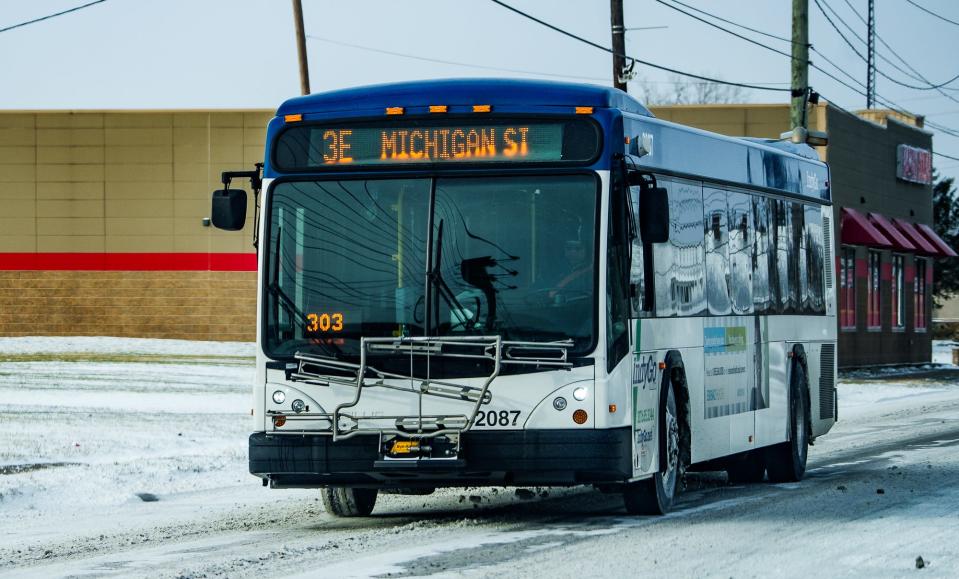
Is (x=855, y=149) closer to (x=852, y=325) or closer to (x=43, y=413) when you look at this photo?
(x=852, y=325)

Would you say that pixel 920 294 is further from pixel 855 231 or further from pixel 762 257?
pixel 762 257

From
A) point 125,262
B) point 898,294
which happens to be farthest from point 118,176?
point 898,294

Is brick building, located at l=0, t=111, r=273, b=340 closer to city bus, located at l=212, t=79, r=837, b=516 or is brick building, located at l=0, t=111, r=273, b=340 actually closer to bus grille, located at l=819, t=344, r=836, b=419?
bus grille, located at l=819, t=344, r=836, b=419

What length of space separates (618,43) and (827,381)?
10939 millimetres

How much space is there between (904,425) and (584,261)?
1528 centimetres

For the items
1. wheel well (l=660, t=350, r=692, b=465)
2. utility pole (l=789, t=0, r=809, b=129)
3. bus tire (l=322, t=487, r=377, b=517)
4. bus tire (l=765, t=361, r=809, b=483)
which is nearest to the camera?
bus tire (l=322, t=487, r=377, b=517)

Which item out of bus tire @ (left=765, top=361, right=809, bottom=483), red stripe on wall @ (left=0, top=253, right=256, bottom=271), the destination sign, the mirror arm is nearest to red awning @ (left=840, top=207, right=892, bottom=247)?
red stripe on wall @ (left=0, top=253, right=256, bottom=271)

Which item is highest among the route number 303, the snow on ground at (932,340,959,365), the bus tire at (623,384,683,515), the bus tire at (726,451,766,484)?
the route number 303

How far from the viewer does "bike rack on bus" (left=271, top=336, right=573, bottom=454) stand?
36.5ft

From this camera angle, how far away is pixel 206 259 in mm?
48125

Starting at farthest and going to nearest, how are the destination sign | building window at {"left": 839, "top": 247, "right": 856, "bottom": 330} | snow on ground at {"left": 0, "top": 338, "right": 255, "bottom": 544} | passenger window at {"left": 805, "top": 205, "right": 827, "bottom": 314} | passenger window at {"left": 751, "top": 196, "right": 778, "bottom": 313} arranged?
1. building window at {"left": 839, "top": 247, "right": 856, "bottom": 330}
2. passenger window at {"left": 805, "top": 205, "right": 827, "bottom": 314}
3. passenger window at {"left": 751, "top": 196, "right": 778, "bottom": 313}
4. snow on ground at {"left": 0, "top": 338, "right": 255, "bottom": 544}
5. the destination sign

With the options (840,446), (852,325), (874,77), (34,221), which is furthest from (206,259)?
(874,77)

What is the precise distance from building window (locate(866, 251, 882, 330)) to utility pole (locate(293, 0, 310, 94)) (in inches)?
944

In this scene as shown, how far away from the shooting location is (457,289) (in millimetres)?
11281
